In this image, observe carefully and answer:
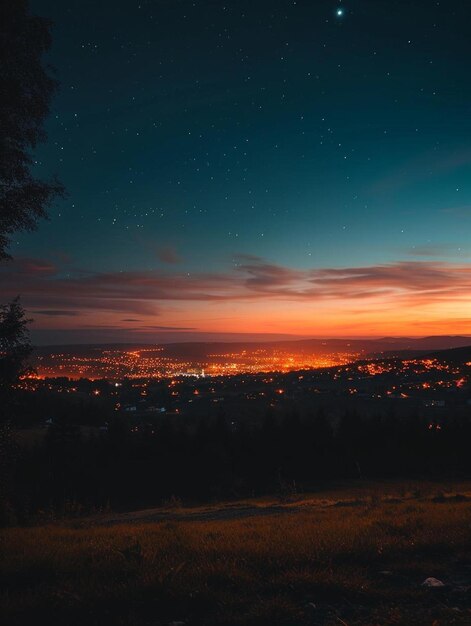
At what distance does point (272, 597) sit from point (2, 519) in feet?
43.6

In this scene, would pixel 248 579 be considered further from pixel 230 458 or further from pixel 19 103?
pixel 230 458

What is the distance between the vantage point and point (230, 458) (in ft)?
170

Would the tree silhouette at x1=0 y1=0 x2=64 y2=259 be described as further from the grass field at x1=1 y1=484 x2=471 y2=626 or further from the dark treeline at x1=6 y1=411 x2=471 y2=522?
the dark treeline at x1=6 y1=411 x2=471 y2=522

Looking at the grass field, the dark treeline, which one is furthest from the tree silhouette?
the dark treeline

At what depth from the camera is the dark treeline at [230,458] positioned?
4594 cm

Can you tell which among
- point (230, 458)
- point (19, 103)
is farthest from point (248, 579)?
point (230, 458)

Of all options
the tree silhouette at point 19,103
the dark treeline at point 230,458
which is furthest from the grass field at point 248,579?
the dark treeline at point 230,458

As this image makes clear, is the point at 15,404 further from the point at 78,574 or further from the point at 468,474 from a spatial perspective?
the point at 468,474

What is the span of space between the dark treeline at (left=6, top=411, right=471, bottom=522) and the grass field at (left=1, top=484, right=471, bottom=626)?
119 ft

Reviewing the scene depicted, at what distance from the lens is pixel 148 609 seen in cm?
546

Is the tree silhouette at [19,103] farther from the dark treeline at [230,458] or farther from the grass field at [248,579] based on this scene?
the dark treeline at [230,458]

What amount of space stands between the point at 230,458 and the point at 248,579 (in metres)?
47.5

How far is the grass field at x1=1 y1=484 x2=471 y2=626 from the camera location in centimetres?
520

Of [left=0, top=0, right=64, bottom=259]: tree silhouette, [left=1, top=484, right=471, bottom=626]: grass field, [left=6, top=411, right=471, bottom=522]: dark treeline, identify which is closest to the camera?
[left=1, top=484, right=471, bottom=626]: grass field
